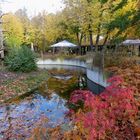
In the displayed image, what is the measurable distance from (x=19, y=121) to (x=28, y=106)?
8.03ft

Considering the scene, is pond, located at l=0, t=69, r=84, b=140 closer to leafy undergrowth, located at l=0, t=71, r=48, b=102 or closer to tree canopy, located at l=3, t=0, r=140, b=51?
leafy undergrowth, located at l=0, t=71, r=48, b=102

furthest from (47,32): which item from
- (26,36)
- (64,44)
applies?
(64,44)

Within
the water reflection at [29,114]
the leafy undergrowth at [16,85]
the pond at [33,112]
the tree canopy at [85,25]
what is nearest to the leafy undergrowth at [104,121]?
the pond at [33,112]

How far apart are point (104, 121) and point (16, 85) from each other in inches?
422

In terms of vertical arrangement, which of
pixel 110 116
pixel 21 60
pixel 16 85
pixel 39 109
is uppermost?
pixel 21 60

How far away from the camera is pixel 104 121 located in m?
5.66

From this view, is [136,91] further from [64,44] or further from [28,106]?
[64,44]

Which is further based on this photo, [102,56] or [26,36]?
[26,36]

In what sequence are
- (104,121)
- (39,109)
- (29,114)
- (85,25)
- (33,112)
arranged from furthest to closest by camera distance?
(85,25) < (39,109) < (33,112) < (29,114) < (104,121)

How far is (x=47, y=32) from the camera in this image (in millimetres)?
44219

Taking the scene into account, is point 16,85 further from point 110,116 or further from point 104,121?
point 104,121

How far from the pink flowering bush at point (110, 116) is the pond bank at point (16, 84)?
7479 millimetres

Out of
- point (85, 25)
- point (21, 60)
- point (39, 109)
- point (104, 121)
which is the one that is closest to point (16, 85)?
point (39, 109)

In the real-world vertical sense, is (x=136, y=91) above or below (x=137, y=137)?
above
